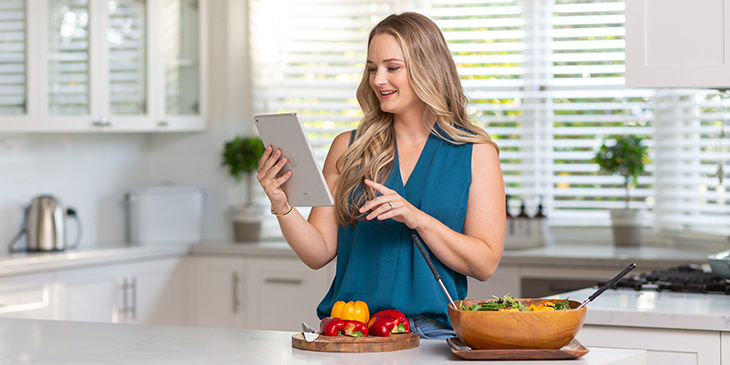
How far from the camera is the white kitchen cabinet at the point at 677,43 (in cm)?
278

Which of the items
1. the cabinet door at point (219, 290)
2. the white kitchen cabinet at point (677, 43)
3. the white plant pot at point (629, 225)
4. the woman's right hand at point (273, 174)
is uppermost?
the white kitchen cabinet at point (677, 43)

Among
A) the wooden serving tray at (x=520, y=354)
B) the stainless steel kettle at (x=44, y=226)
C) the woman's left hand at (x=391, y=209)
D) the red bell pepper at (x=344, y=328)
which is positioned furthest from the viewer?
the stainless steel kettle at (x=44, y=226)

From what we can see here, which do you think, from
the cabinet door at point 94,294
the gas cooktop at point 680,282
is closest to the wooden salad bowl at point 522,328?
the gas cooktop at point 680,282

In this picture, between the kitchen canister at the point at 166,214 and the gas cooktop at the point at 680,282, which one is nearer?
the gas cooktop at the point at 680,282

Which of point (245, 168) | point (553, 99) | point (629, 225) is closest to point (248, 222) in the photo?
point (245, 168)

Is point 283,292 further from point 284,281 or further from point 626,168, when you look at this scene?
point 626,168

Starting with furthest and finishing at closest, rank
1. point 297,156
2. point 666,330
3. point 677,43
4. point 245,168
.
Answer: point 245,168 < point 677,43 < point 666,330 < point 297,156

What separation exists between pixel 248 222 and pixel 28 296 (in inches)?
50.0

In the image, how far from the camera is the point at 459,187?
2.31 m

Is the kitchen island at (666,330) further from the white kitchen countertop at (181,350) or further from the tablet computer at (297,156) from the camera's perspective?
the tablet computer at (297,156)

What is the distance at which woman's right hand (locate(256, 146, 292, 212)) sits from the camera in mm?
2074

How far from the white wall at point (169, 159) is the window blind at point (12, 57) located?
0.61m

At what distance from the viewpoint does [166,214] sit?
15.9ft

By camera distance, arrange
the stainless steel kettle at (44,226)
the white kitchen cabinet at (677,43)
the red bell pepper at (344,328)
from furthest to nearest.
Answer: the stainless steel kettle at (44,226)
the white kitchen cabinet at (677,43)
the red bell pepper at (344,328)
